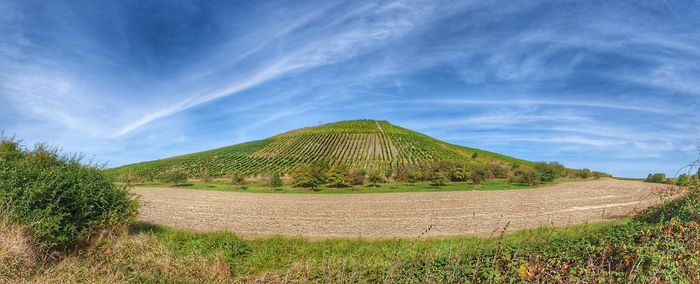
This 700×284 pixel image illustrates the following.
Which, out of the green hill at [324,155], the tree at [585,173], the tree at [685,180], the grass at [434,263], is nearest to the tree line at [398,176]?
the green hill at [324,155]

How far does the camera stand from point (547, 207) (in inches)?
1282

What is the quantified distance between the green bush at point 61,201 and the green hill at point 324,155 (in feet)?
216

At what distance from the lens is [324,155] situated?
102 metres

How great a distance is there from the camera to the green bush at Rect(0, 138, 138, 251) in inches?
461

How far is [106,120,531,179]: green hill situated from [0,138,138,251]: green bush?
65.7 m

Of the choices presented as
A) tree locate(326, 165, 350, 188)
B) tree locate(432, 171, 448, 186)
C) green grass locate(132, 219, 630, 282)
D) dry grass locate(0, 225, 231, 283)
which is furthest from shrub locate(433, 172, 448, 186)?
dry grass locate(0, 225, 231, 283)

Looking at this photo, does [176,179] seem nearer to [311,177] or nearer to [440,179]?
[311,177]

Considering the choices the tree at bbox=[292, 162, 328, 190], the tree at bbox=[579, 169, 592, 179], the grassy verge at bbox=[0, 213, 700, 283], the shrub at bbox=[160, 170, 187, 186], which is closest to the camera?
the grassy verge at bbox=[0, 213, 700, 283]

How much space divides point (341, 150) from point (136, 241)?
312ft

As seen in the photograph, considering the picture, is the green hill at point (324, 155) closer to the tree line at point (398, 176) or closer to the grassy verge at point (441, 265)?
the tree line at point (398, 176)

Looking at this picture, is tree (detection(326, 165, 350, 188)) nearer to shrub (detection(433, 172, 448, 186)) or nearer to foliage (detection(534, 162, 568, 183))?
shrub (detection(433, 172, 448, 186))

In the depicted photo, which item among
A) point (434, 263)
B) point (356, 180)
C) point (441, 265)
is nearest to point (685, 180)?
point (441, 265)

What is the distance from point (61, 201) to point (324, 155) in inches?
3487

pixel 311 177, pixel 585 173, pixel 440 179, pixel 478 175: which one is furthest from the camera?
pixel 585 173
